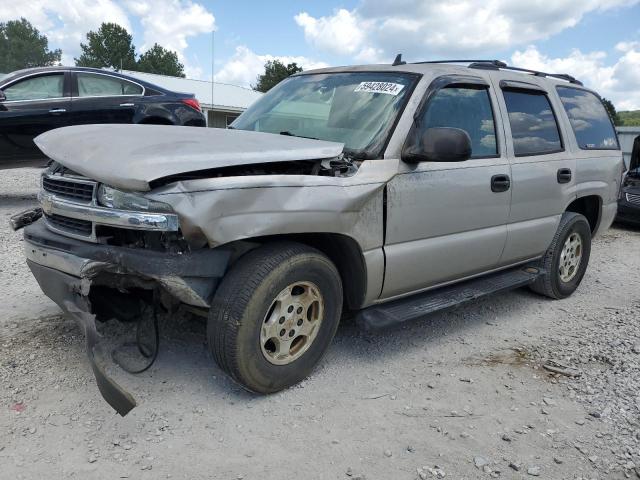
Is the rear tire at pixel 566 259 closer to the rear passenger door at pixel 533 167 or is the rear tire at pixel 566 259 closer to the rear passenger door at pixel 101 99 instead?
the rear passenger door at pixel 533 167

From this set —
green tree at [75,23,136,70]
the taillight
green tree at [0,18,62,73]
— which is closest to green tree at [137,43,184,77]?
green tree at [75,23,136,70]

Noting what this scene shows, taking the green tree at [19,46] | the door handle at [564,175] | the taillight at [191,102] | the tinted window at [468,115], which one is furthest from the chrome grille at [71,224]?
the green tree at [19,46]

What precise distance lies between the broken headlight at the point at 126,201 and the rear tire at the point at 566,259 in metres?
3.63

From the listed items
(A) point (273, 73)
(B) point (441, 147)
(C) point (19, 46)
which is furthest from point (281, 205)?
(C) point (19, 46)

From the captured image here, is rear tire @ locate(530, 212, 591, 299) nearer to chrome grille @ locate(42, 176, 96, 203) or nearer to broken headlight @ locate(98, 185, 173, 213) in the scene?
broken headlight @ locate(98, 185, 173, 213)

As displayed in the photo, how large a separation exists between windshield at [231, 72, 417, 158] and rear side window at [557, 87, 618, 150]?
7.08 ft

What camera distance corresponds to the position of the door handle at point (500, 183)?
13.3 ft

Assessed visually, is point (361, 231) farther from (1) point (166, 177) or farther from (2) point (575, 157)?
(2) point (575, 157)

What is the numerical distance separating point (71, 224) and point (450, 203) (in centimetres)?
232

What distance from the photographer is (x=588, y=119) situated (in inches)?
212

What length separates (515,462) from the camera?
2693 mm

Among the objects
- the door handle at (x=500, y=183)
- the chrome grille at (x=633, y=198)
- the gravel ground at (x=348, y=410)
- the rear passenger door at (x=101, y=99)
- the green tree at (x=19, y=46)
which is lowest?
the gravel ground at (x=348, y=410)

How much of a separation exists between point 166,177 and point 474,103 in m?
2.49

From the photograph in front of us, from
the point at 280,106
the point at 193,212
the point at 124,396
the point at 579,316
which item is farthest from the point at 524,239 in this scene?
the point at 124,396
